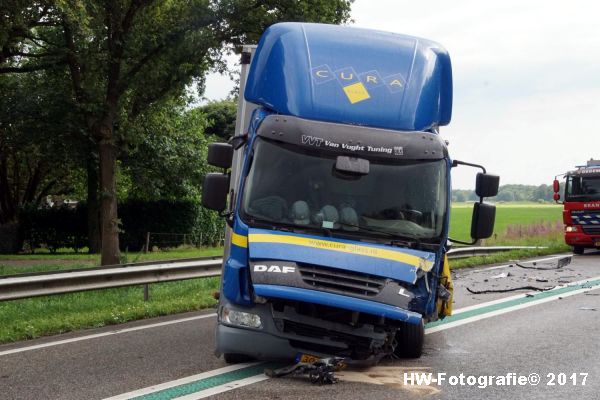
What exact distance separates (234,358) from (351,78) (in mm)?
2873

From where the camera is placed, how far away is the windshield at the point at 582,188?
938 inches

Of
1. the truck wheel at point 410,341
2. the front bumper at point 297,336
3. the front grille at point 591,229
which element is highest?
the front grille at point 591,229

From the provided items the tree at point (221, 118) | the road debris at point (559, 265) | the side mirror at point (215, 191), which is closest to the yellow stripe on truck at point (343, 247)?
the side mirror at point (215, 191)

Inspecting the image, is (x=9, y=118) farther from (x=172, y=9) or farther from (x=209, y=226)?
(x=209, y=226)

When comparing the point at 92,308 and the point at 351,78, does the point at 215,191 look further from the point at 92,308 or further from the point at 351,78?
the point at 92,308

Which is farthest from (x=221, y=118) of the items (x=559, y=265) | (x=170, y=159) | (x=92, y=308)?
(x=92, y=308)

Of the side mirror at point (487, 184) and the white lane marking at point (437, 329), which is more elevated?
the side mirror at point (487, 184)

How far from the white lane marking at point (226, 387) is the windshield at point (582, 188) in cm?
1951

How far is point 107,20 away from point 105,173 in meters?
3.92

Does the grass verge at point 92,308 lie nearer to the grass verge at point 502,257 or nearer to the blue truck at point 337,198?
the blue truck at point 337,198

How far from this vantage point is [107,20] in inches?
744

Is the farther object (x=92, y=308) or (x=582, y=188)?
(x=582, y=188)

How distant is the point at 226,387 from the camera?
6.34 metres

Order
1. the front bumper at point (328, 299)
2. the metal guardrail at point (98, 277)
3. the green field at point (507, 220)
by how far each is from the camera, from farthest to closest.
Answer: the green field at point (507, 220)
the metal guardrail at point (98, 277)
the front bumper at point (328, 299)
